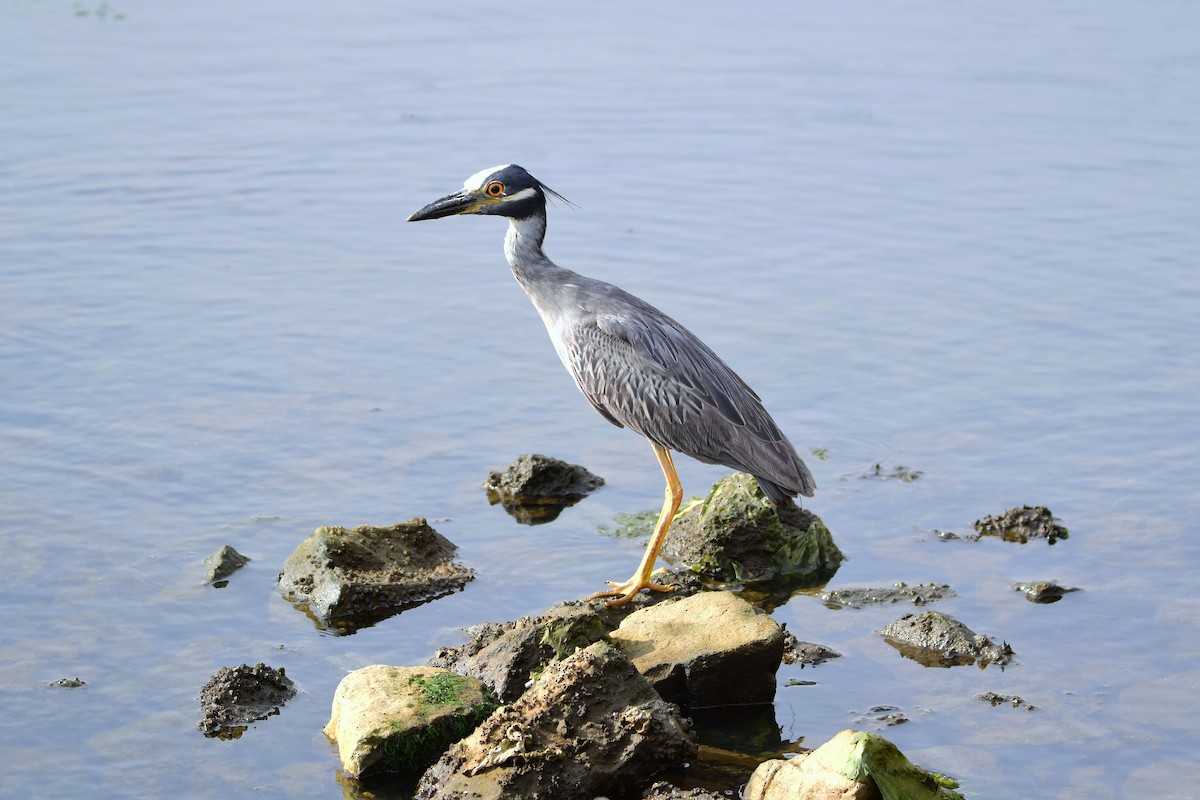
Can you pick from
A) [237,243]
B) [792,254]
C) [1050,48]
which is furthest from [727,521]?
[1050,48]

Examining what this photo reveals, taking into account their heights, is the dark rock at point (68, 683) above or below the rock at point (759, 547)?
below

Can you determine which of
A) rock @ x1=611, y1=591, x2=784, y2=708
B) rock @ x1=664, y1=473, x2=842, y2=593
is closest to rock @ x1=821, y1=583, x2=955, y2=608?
rock @ x1=664, y1=473, x2=842, y2=593

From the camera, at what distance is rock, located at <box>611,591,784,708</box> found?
7.46 meters

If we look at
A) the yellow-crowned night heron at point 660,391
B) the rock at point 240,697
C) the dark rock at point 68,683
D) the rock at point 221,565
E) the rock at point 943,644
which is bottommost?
the dark rock at point 68,683

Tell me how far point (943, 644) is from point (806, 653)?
30.1 inches

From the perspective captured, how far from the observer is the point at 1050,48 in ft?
73.4

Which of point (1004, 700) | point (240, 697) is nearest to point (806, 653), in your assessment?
point (1004, 700)

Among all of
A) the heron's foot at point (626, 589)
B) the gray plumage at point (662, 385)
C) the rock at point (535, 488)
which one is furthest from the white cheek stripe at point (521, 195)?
the heron's foot at point (626, 589)

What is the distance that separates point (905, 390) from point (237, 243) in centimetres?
692

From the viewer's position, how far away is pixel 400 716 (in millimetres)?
6840

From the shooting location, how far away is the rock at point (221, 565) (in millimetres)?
8789

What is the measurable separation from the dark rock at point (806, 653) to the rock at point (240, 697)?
8.70 ft

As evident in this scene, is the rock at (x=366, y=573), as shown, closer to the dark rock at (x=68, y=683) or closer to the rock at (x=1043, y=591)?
the dark rock at (x=68, y=683)

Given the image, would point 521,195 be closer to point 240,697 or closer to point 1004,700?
point 240,697
